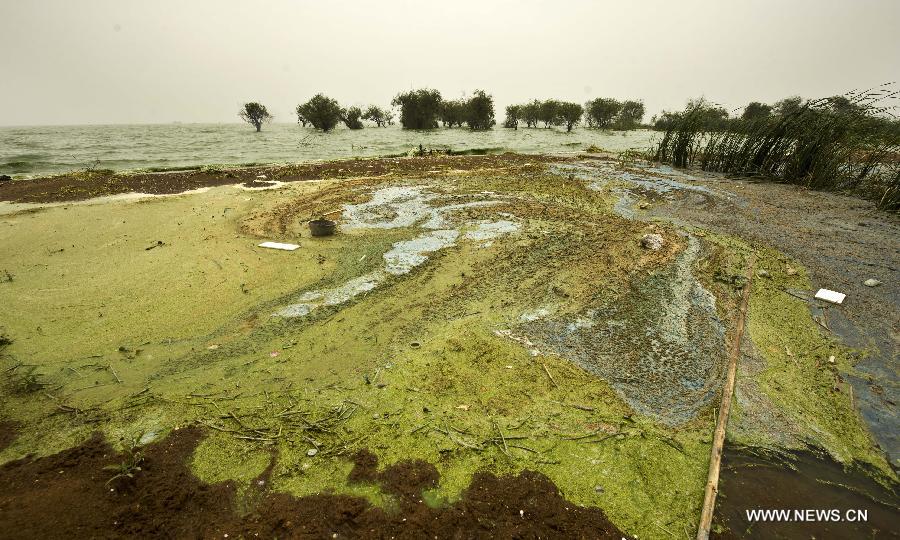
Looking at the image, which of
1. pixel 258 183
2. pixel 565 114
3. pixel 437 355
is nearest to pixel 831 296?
pixel 437 355

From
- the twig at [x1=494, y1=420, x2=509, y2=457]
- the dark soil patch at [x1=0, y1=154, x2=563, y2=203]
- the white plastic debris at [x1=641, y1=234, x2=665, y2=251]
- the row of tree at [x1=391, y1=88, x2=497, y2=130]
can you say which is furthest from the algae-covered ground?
the row of tree at [x1=391, y1=88, x2=497, y2=130]

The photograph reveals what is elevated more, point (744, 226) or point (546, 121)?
point (546, 121)

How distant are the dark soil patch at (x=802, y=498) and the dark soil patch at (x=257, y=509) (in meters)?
0.73

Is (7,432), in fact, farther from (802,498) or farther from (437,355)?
(802,498)

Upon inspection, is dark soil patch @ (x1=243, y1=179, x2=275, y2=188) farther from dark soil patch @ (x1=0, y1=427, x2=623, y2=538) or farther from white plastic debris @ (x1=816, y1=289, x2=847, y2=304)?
white plastic debris @ (x1=816, y1=289, x2=847, y2=304)

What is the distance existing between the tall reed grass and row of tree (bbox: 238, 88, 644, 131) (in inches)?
1170

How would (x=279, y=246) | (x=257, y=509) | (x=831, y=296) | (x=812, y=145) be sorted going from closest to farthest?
(x=257, y=509) → (x=831, y=296) → (x=279, y=246) → (x=812, y=145)

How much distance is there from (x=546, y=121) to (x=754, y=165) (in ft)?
119

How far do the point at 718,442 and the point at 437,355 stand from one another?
6.78 feet

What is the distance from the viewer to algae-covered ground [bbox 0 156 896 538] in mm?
2445

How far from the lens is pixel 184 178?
1180 centimetres

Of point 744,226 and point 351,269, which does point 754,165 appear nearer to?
point 744,226

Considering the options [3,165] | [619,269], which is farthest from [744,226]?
[3,165]

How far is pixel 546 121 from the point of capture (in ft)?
145
